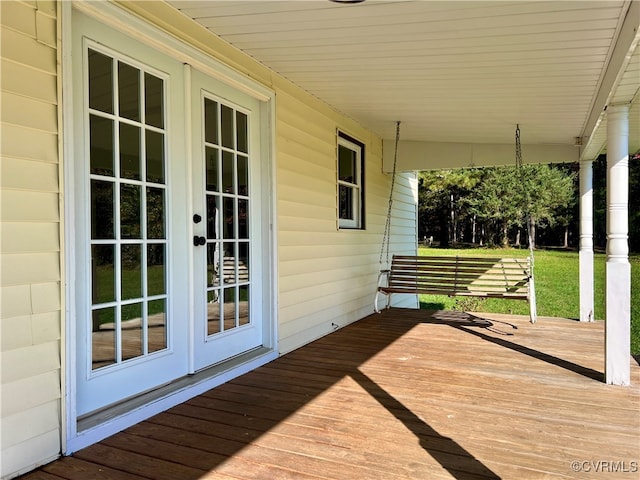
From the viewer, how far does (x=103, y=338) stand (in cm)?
233

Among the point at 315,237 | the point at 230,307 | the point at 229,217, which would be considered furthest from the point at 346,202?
the point at 230,307

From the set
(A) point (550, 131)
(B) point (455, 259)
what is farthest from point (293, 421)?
(A) point (550, 131)

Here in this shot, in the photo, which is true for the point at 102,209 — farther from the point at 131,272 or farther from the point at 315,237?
the point at 315,237

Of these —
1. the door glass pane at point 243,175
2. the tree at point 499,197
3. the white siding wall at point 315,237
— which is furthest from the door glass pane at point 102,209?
the tree at point 499,197

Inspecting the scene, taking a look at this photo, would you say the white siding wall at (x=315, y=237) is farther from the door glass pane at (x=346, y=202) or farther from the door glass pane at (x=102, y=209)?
the door glass pane at (x=102, y=209)

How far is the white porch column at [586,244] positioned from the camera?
5176mm

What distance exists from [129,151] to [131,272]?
65 centimetres

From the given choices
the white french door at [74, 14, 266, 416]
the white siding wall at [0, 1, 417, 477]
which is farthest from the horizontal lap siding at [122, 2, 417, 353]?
the white siding wall at [0, 1, 417, 477]

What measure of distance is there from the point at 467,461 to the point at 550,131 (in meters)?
4.35

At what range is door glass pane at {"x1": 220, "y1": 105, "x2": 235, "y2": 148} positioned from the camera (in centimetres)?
322

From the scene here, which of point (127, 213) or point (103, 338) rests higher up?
point (127, 213)

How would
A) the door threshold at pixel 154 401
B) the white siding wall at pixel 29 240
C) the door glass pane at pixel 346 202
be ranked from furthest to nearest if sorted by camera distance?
the door glass pane at pixel 346 202, the door threshold at pixel 154 401, the white siding wall at pixel 29 240

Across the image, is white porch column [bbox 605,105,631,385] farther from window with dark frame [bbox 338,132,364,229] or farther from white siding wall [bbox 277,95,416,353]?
window with dark frame [bbox 338,132,364,229]

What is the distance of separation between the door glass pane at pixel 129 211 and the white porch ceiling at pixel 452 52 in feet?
3.48
